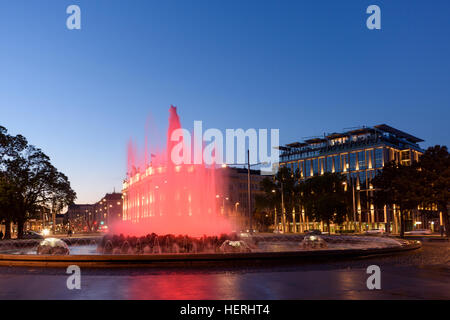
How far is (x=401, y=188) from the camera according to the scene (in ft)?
169

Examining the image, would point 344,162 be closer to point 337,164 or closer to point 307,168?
point 337,164

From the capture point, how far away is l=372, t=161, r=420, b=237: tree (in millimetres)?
49406

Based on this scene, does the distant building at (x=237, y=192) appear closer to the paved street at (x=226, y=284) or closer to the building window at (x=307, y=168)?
the building window at (x=307, y=168)

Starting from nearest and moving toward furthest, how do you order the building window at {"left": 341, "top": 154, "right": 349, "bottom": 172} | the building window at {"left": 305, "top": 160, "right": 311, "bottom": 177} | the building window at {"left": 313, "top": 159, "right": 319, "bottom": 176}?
the building window at {"left": 341, "top": 154, "right": 349, "bottom": 172} < the building window at {"left": 313, "top": 159, "right": 319, "bottom": 176} < the building window at {"left": 305, "top": 160, "right": 311, "bottom": 177}

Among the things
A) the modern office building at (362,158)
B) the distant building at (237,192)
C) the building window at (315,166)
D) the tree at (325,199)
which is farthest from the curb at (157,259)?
the distant building at (237,192)

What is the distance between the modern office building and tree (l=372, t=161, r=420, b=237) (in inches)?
1210

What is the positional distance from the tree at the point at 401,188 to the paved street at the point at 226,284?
3644 centimetres

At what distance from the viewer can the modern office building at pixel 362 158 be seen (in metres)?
99.2

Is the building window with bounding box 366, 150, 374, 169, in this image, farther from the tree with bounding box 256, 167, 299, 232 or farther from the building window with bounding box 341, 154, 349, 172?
the tree with bounding box 256, 167, 299, 232

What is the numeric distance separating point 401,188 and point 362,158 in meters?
55.3

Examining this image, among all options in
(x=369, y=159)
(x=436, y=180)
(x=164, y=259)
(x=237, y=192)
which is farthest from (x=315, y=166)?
(x=164, y=259)

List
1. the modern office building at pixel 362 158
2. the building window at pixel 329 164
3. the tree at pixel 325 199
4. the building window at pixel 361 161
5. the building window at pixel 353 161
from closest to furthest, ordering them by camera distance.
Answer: the tree at pixel 325 199 < the modern office building at pixel 362 158 < the building window at pixel 361 161 < the building window at pixel 353 161 < the building window at pixel 329 164

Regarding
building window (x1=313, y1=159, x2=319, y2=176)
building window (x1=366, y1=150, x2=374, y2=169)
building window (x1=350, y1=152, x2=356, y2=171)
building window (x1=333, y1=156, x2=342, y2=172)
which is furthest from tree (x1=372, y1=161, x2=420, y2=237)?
building window (x1=313, y1=159, x2=319, y2=176)
